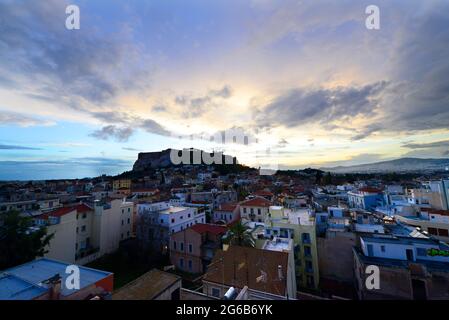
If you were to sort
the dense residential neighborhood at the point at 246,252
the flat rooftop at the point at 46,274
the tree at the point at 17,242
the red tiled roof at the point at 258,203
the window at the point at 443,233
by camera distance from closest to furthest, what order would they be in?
the flat rooftop at the point at 46,274
the dense residential neighborhood at the point at 246,252
the tree at the point at 17,242
the window at the point at 443,233
the red tiled roof at the point at 258,203

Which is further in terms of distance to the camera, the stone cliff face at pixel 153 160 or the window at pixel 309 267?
the stone cliff face at pixel 153 160

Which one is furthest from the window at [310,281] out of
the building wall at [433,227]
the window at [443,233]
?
the window at [443,233]

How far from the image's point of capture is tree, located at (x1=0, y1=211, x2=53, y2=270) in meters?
13.6

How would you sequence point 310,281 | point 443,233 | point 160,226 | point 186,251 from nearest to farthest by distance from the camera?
point 310,281 → point 186,251 → point 443,233 → point 160,226

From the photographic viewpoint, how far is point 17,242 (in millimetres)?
13922

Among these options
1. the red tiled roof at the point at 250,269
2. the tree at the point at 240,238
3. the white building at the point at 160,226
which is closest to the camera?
the red tiled roof at the point at 250,269

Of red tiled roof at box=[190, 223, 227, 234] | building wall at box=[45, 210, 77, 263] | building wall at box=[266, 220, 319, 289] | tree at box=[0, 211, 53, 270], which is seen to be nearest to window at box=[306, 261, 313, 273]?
building wall at box=[266, 220, 319, 289]

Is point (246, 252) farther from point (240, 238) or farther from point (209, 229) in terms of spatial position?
point (209, 229)

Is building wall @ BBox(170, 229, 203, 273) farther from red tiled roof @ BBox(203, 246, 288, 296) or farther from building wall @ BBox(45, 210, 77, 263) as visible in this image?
building wall @ BBox(45, 210, 77, 263)

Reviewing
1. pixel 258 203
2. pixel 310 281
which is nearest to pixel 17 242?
pixel 310 281

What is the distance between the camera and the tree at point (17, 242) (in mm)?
13617

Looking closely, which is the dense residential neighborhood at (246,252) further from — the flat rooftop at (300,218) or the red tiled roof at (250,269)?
the flat rooftop at (300,218)
